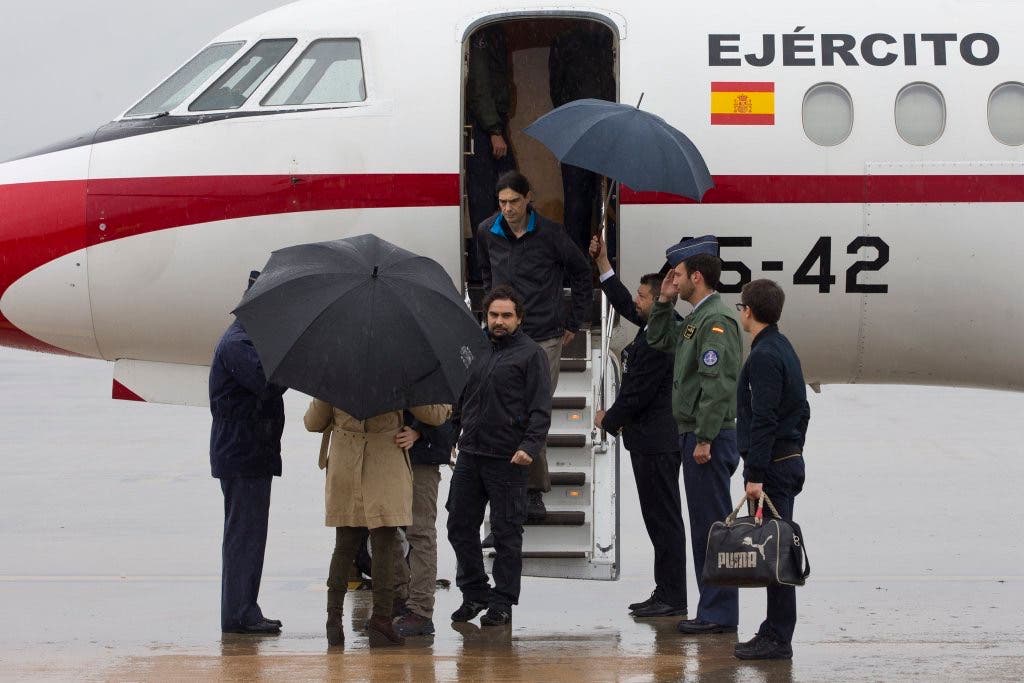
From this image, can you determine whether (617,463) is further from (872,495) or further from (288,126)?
(872,495)

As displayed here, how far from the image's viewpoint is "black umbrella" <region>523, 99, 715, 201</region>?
905cm

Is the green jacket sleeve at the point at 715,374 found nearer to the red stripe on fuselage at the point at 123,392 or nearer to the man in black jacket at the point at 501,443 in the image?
the man in black jacket at the point at 501,443

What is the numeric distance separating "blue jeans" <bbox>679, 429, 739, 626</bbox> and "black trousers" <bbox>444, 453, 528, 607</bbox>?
0.90m

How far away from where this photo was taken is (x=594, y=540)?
9.21 metres

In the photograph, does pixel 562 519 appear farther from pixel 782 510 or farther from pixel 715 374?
pixel 782 510

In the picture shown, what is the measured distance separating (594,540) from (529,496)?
1.47 feet

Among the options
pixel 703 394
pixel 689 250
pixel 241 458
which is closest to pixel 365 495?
pixel 241 458

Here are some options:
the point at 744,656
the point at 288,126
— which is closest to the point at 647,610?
the point at 744,656

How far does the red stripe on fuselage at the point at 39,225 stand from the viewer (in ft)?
33.1

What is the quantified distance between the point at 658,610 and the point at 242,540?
248 centimetres

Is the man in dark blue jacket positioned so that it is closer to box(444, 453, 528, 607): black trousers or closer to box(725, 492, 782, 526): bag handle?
box(444, 453, 528, 607): black trousers

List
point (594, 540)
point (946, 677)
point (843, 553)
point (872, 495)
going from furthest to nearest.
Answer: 1. point (872, 495)
2. point (843, 553)
3. point (594, 540)
4. point (946, 677)

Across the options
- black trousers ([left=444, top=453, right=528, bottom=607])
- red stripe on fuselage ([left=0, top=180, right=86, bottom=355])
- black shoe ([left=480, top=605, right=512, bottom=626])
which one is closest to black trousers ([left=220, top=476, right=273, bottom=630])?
black trousers ([left=444, top=453, right=528, bottom=607])

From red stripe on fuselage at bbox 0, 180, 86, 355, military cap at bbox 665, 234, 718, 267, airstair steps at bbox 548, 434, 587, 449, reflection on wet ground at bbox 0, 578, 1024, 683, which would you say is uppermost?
red stripe on fuselage at bbox 0, 180, 86, 355
